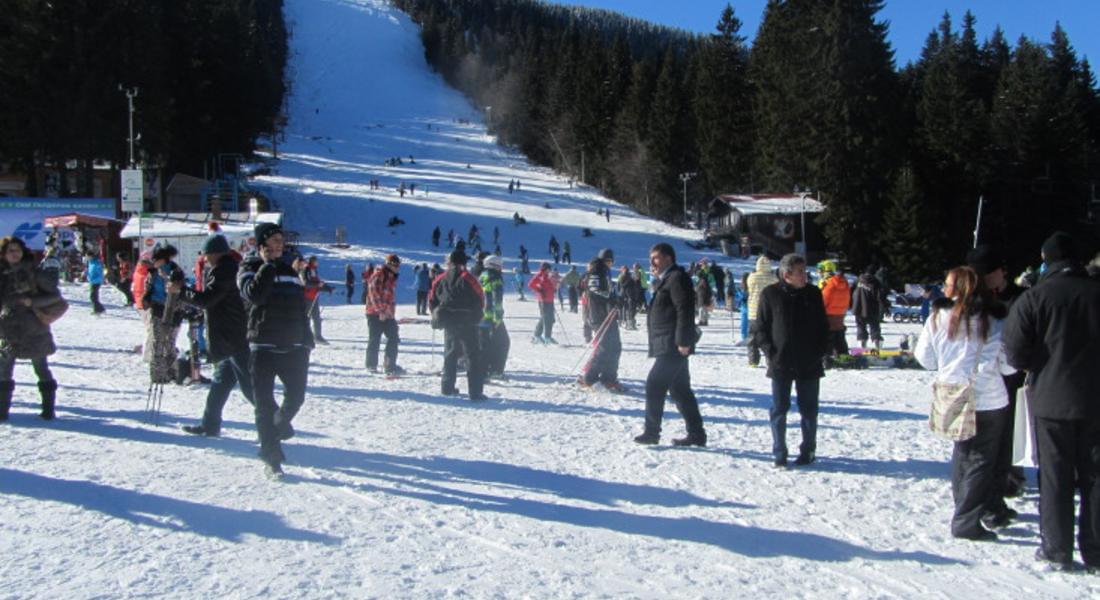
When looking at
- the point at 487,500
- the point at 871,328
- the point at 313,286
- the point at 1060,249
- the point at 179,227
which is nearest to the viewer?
the point at 1060,249

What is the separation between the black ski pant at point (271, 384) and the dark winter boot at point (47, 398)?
8.83 feet

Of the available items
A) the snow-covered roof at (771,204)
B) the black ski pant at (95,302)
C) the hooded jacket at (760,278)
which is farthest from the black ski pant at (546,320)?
the snow-covered roof at (771,204)

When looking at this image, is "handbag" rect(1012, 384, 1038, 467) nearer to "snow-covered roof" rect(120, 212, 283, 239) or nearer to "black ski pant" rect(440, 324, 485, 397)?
"black ski pant" rect(440, 324, 485, 397)

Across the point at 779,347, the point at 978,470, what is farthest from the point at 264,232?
the point at 978,470

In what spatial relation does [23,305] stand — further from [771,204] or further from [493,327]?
[771,204]

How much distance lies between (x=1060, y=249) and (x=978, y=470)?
1.22m

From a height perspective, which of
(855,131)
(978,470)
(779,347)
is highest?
(855,131)

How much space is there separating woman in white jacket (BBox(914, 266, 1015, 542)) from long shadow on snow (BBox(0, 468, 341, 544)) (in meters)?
3.37

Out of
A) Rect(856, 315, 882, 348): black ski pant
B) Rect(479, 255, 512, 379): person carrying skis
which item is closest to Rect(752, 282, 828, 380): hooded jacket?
Rect(479, 255, 512, 379): person carrying skis

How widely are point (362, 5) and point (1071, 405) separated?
162 metres

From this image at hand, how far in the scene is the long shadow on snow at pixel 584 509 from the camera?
4.27 metres

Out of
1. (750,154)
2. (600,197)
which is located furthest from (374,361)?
(600,197)

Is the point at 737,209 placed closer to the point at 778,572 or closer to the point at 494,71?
the point at 778,572

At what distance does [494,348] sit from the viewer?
33.5ft
